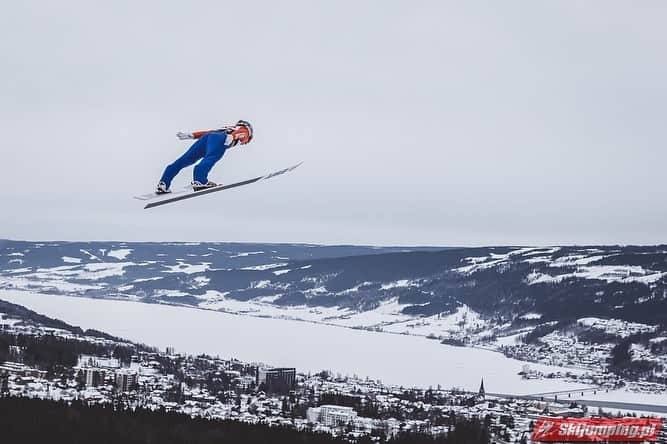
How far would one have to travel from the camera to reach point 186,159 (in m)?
14.2

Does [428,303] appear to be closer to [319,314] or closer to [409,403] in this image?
[319,314]

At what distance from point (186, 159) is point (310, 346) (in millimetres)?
96072

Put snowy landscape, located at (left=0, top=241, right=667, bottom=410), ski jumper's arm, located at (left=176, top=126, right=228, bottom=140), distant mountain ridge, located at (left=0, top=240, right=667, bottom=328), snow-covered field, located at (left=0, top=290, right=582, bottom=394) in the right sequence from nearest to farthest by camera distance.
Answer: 1. ski jumper's arm, located at (left=176, top=126, right=228, bottom=140)
2. snow-covered field, located at (left=0, top=290, right=582, bottom=394)
3. snowy landscape, located at (left=0, top=241, right=667, bottom=410)
4. distant mountain ridge, located at (left=0, top=240, right=667, bottom=328)

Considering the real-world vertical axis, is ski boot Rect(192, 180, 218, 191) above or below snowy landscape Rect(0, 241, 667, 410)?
above

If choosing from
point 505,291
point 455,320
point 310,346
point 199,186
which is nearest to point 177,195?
point 199,186

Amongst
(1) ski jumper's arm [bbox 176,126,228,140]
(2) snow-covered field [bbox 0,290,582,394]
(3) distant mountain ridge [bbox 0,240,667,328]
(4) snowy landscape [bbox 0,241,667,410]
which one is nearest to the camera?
(1) ski jumper's arm [bbox 176,126,228,140]

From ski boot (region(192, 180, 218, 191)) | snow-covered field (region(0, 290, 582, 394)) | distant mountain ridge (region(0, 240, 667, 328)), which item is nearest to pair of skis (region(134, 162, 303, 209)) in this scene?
ski boot (region(192, 180, 218, 191))

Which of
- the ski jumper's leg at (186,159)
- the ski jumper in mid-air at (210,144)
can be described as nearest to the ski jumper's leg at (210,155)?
the ski jumper in mid-air at (210,144)

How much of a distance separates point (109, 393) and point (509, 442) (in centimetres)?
2519

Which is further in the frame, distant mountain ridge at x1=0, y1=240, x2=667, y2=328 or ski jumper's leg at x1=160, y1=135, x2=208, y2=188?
distant mountain ridge at x1=0, y1=240, x2=667, y2=328

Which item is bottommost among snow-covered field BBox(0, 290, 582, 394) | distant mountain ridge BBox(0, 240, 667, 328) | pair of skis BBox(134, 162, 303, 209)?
snow-covered field BBox(0, 290, 582, 394)

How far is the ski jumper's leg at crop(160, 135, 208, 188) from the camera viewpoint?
45.9ft

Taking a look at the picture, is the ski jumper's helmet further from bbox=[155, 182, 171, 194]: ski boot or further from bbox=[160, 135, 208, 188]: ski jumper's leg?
bbox=[155, 182, 171, 194]: ski boot

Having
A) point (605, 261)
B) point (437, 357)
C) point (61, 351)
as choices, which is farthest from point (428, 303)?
point (61, 351)
